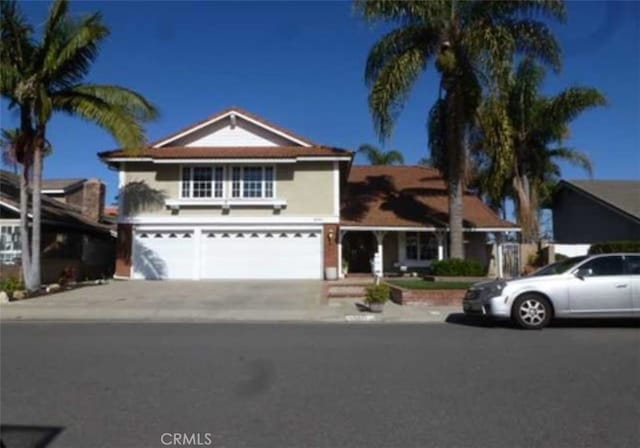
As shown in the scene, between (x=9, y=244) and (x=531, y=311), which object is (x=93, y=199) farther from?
(x=531, y=311)

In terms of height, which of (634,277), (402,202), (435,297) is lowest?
(435,297)

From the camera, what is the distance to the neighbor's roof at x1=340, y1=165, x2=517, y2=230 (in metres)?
28.3

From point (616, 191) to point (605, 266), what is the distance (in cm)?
2066

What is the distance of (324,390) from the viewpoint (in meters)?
7.00

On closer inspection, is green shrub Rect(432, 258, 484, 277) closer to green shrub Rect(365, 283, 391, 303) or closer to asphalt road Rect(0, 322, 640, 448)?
green shrub Rect(365, 283, 391, 303)

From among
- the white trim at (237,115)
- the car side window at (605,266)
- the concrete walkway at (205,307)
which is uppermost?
the white trim at (237,115)

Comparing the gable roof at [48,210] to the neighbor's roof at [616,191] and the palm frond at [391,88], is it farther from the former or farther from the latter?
the neighbor's roof at [616,191]

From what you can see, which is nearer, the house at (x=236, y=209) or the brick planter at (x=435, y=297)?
the brick planter at (x=435, y=297)

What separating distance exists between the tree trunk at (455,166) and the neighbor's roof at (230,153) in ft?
16.5

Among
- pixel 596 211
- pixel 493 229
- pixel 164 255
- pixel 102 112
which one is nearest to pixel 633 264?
pixel 493 229

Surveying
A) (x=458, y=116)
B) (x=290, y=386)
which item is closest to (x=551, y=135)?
(x=458, y=116)

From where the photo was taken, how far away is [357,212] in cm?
2892

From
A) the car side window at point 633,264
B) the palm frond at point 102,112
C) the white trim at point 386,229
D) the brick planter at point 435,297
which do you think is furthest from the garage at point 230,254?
the car side window at point 633,264

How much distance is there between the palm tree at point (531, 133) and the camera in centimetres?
2673
